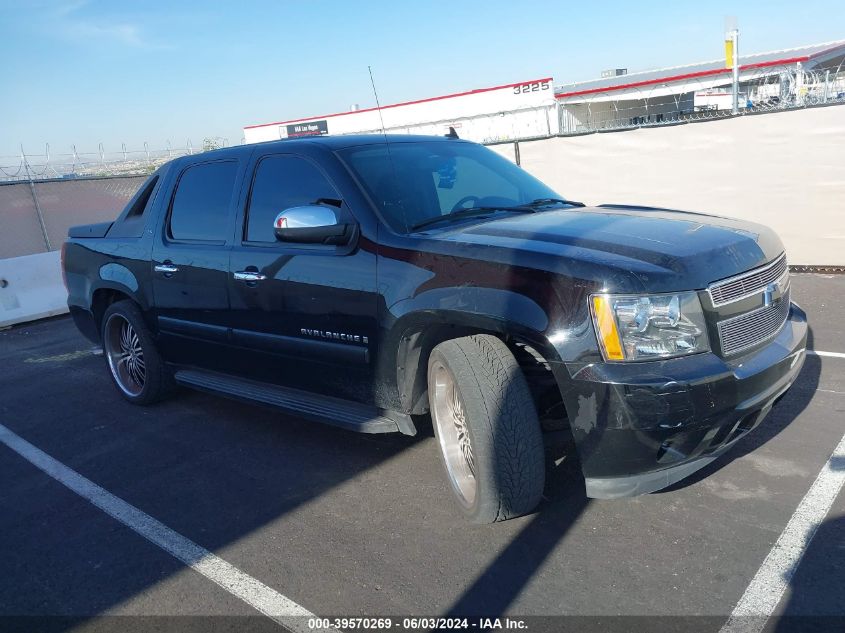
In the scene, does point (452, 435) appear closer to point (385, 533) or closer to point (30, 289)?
point (385, 533)

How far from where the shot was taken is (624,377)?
9.27 feet

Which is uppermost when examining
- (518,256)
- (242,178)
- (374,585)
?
(242,178)

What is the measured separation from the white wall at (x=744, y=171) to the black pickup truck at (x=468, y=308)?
5364 mm

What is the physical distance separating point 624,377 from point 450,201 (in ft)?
5.44

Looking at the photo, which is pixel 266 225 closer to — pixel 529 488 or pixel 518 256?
pixel 518 256

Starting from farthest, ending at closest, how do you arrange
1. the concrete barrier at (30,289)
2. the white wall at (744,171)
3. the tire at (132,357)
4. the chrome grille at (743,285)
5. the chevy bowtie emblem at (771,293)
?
the concrete barrier at (30,289), the white wall at (744,171), the tire at (132,357), the chevy bowtie emblem at (771,293), the chrome grille at (743,285)

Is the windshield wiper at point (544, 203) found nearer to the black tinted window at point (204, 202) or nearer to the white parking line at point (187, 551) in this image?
the black tinted window at point (204, 202)

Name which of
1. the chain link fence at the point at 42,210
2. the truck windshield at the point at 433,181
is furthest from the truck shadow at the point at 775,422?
the chain link fence at the point at 42,210

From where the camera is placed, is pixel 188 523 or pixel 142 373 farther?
pixel 142 373

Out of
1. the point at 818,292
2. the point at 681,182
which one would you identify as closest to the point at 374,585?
the point at 818,292

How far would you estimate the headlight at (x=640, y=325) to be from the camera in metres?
2.86

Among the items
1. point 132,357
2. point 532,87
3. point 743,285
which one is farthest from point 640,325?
point 532,87

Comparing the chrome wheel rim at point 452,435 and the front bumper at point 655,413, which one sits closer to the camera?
the front bumper at point 655,413

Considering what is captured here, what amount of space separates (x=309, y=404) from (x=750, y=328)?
232 cm
